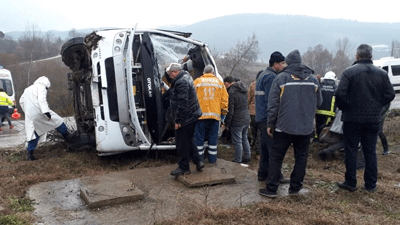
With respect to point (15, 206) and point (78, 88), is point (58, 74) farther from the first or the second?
point (15, 206)

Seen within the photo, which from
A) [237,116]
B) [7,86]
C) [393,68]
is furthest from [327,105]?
[393,68]

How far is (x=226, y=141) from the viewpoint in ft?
26.3

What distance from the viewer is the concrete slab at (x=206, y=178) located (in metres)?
4.40

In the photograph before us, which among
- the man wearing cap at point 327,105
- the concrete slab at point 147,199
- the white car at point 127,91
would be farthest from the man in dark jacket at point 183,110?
the man wearing cap at point 327,105

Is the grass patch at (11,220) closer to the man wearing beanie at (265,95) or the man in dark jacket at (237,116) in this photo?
the man wearing beanie at (265,95)

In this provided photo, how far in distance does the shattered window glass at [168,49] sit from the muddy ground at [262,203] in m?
1.55

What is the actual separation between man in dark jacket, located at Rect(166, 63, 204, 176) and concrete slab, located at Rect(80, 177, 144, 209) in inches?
31.9

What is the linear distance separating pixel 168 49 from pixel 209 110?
139 centimetres

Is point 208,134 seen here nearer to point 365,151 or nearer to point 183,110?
point 183,110

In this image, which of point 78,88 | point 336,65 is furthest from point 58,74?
point 336,65

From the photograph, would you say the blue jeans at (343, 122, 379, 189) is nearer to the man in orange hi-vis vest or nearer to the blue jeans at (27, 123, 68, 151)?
the man in orange hi-vis vest

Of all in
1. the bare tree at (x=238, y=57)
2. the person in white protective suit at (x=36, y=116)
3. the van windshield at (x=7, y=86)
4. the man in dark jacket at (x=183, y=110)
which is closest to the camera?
the man in dark jacket at (x=183, y=110)

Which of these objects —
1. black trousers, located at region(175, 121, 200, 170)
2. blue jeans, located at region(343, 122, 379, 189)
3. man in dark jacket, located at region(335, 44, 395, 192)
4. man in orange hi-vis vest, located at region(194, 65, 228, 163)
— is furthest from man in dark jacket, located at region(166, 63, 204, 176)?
blue jeans, located at region(343, 122, 379, 189)

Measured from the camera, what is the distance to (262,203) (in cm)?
377
